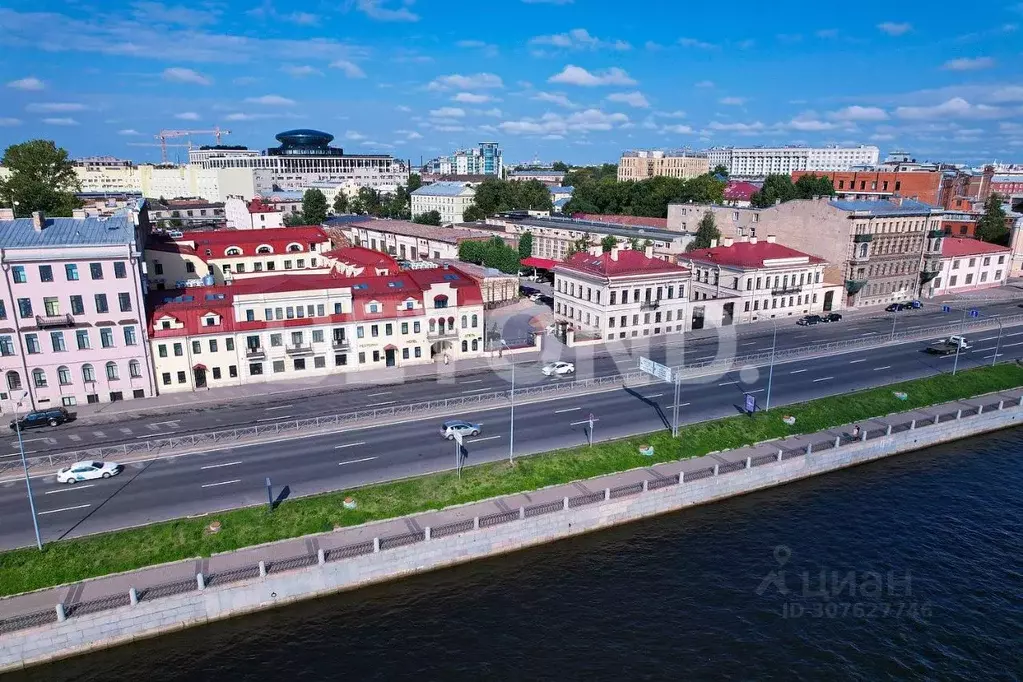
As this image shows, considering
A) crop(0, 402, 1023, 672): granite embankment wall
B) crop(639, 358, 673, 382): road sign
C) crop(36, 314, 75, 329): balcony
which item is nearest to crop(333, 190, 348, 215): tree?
crop(36, 314, 75, 329): balcony

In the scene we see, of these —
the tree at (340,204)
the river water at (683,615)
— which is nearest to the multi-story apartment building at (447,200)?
the tree at (340,204)

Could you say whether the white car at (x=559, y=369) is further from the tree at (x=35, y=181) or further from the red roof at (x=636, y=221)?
the tree at (x=35, y=181)

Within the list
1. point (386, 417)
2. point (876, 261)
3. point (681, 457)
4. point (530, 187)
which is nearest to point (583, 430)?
point (681, 457)

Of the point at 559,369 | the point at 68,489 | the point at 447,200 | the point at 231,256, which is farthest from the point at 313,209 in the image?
the point at 68,489

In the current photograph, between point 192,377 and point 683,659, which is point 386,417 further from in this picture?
point 683,659

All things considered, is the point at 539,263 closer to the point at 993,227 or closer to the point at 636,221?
the point at 636,221

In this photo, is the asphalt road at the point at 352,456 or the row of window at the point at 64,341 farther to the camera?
the row of window at the point at 64,341
